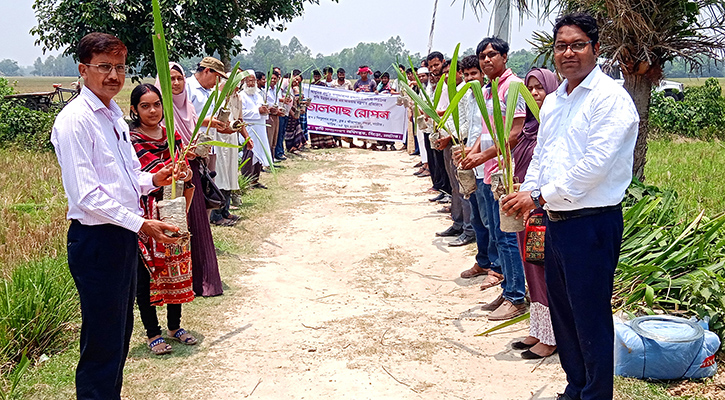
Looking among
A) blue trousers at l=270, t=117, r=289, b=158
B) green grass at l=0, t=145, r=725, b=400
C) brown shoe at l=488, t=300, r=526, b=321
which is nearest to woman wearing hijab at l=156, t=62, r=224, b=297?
green grass at l=0, t=145, r=725, b=400

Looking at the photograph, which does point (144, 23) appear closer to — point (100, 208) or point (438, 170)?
point (438, 170)

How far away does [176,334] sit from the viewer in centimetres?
418

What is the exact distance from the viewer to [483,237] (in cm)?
550

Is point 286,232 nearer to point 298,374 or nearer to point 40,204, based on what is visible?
point 40,204

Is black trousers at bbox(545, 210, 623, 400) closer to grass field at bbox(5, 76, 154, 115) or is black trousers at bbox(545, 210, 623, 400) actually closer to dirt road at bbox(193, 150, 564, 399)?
dirt road at bbox(193, 150, 564, 399)

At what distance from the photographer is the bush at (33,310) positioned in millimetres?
3725

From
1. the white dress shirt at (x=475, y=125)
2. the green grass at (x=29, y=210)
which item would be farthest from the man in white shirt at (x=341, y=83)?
the white dress shirt at (x=475, y=125)

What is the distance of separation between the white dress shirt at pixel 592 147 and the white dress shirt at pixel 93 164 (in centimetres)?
176

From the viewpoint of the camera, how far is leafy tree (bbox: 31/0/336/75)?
12023 mm

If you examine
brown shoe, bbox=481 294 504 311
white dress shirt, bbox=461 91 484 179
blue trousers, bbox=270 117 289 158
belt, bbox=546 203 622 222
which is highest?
white dress shirt, bbox=461 91 484 179

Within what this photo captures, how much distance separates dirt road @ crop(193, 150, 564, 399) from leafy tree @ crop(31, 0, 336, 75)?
21.7 feet

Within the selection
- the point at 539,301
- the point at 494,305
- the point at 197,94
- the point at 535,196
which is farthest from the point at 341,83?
the point at 535,196

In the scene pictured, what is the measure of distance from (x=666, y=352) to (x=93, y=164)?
287 cm

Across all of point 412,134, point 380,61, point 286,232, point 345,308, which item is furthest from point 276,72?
point 380,61
